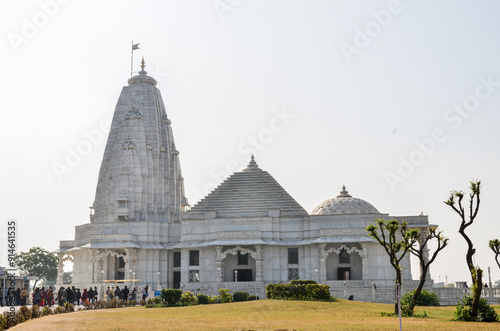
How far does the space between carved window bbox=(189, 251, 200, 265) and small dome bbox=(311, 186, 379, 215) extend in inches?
540

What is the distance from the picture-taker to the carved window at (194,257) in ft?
212

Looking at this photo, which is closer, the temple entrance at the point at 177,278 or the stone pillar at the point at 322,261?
the stone pillar at the point at 322,261

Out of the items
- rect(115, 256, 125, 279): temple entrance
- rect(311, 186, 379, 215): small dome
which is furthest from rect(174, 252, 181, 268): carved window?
rect(311, 186, 379, 215): small dome

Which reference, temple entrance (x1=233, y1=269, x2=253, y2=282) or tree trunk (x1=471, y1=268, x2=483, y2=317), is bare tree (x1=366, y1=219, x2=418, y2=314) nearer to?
tree trunk (x1=471, y1=268, x2=483, y2=317)

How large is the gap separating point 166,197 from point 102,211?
25.8ft

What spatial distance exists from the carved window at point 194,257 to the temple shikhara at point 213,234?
0.35 ft

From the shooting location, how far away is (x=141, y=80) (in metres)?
77.4

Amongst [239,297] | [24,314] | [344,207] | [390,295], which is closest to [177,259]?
[344,207]

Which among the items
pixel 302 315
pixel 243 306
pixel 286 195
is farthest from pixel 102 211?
pixel 302 315

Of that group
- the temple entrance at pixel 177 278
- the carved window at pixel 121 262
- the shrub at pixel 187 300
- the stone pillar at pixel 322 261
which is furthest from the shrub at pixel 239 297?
the carved window at pixel 121 262

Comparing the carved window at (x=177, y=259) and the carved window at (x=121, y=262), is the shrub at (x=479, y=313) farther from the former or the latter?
the carved window at (x=121, y=262)

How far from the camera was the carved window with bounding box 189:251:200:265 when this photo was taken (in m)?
64.5

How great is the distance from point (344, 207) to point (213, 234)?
14360 mm

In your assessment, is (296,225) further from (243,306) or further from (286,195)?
(243,306)
